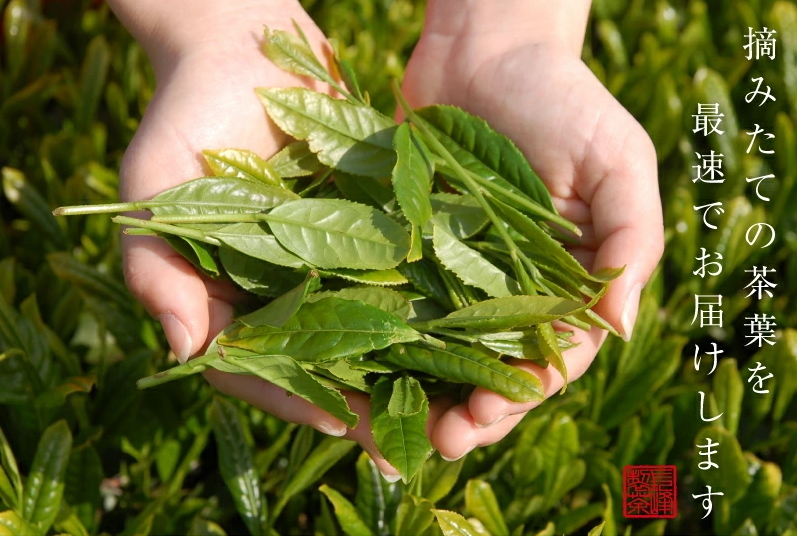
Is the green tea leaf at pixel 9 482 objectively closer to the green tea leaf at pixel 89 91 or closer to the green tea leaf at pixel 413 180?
the green tea leaf at pixel 413 180

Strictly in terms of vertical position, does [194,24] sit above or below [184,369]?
above

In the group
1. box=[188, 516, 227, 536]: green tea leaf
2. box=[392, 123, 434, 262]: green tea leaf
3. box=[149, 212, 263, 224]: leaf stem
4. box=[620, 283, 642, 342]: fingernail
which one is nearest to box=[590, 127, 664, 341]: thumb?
box=[620, 283, 642, 342]: fingernail

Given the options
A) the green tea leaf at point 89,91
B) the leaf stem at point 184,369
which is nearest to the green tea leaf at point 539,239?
the leaf stem at point 184,369

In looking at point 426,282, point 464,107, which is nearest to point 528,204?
point 426,282

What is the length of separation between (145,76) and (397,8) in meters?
0.63

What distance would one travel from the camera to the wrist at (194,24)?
1247 mm

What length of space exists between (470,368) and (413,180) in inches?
10.1

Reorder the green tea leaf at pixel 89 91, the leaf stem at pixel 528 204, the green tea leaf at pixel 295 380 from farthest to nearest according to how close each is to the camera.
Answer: the green tea leaf at pixel 89 91 < the leaf stem at pixel 528 204 < the green tea leaf at pixel 295 380

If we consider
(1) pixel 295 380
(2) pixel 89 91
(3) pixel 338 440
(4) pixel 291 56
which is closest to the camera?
(1) pixel 295 380

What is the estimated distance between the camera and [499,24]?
4.44ft

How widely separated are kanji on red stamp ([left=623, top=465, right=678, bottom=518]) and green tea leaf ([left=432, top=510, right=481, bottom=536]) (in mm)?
363

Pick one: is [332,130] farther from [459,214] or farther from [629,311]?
[629,311]

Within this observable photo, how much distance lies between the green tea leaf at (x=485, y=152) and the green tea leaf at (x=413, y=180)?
6cm

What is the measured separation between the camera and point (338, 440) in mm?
1133
